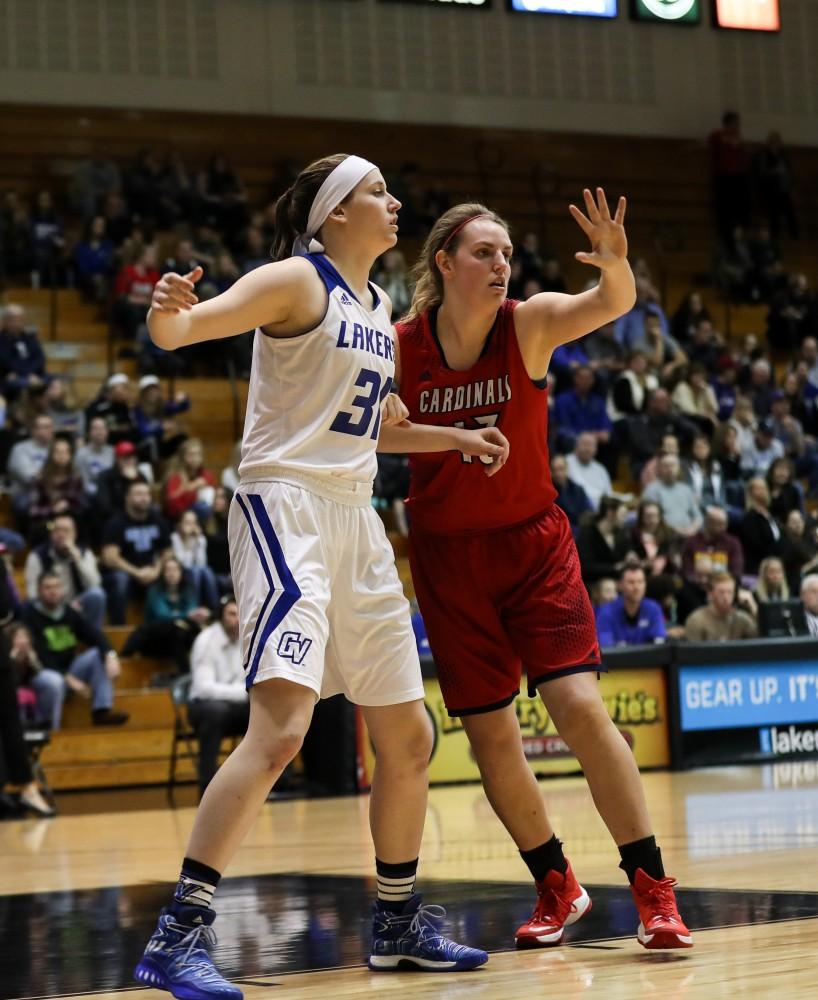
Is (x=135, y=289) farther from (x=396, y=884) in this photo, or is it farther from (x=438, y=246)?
(x=396, y=884)

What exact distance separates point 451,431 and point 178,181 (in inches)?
616

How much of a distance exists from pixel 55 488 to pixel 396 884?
1065 centimetres

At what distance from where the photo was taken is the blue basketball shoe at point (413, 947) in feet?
14.5

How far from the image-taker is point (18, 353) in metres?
16.4

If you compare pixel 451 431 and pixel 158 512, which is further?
pixel 158 512

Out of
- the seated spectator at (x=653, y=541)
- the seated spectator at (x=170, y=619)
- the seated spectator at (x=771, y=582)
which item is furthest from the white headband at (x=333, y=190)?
the seated spectator at (x=771, y=582)

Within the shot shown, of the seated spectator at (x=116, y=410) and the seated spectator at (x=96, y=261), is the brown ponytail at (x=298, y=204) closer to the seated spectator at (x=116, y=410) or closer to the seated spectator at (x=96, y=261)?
the seated spectator at (x=116, y=410)

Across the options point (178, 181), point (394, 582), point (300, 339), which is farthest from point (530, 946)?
point (178, 181)

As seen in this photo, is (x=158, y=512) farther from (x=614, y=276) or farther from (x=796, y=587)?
(x=614, y=276)

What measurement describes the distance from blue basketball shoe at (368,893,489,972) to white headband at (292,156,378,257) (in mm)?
1782

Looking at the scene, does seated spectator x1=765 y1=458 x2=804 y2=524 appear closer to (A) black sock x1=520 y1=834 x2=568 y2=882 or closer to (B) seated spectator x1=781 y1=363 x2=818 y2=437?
(B) seated spectator x1=781 y1=363 x2=818 y2=437

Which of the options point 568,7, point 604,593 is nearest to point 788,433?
point 568,7

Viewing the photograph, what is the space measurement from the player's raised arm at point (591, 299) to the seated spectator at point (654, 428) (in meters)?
13.3

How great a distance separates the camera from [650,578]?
49.2 feet
